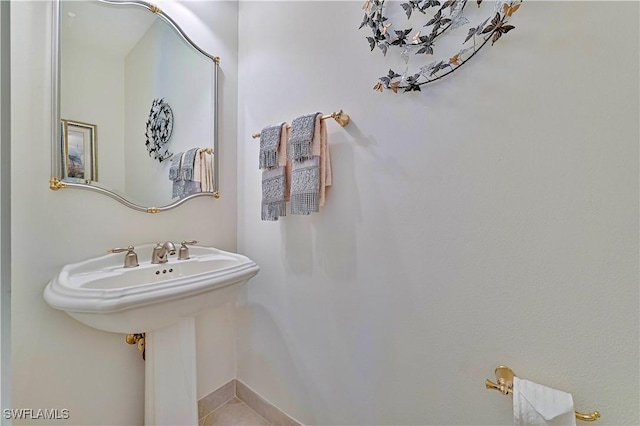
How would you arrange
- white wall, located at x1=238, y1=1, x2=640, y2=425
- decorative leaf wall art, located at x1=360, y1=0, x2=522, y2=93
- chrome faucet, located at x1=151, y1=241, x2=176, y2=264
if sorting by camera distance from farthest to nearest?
chrome faucet, located at x1=151, y1=241, x2=176, y2=264, decorative leaf wall art, located at x1=360, y1=0, x2=522, y2=93, white wall, located at x1=238, y1=1, x2=640, y2=425

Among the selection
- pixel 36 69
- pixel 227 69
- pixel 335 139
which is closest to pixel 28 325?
pixel 36 69

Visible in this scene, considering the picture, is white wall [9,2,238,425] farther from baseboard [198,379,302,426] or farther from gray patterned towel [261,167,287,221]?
gray patterned towel [261,167,287,221]

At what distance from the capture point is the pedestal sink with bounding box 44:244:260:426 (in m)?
0.73

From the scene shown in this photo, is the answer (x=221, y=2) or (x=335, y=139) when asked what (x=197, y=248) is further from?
(x=221, y=2)

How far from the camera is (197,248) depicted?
1.27 m

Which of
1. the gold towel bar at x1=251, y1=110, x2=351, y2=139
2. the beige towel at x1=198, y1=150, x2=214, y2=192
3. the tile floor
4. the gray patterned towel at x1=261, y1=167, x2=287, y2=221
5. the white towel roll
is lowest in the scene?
the tile floor

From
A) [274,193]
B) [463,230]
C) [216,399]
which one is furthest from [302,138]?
[216,399]

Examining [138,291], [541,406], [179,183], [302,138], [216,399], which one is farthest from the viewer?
[216,399]

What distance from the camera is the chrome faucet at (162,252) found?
1110 millimetres

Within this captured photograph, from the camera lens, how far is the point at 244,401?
143 cm

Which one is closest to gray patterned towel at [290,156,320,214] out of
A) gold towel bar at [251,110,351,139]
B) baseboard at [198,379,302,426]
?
gold towel bar at [251,110,351,139]

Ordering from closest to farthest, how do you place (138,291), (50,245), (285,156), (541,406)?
(541,406) < (138,291) < (50,245) < (285,156)

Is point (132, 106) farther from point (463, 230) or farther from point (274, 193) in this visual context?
point (463, 230)

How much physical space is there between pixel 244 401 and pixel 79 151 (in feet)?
4.71
